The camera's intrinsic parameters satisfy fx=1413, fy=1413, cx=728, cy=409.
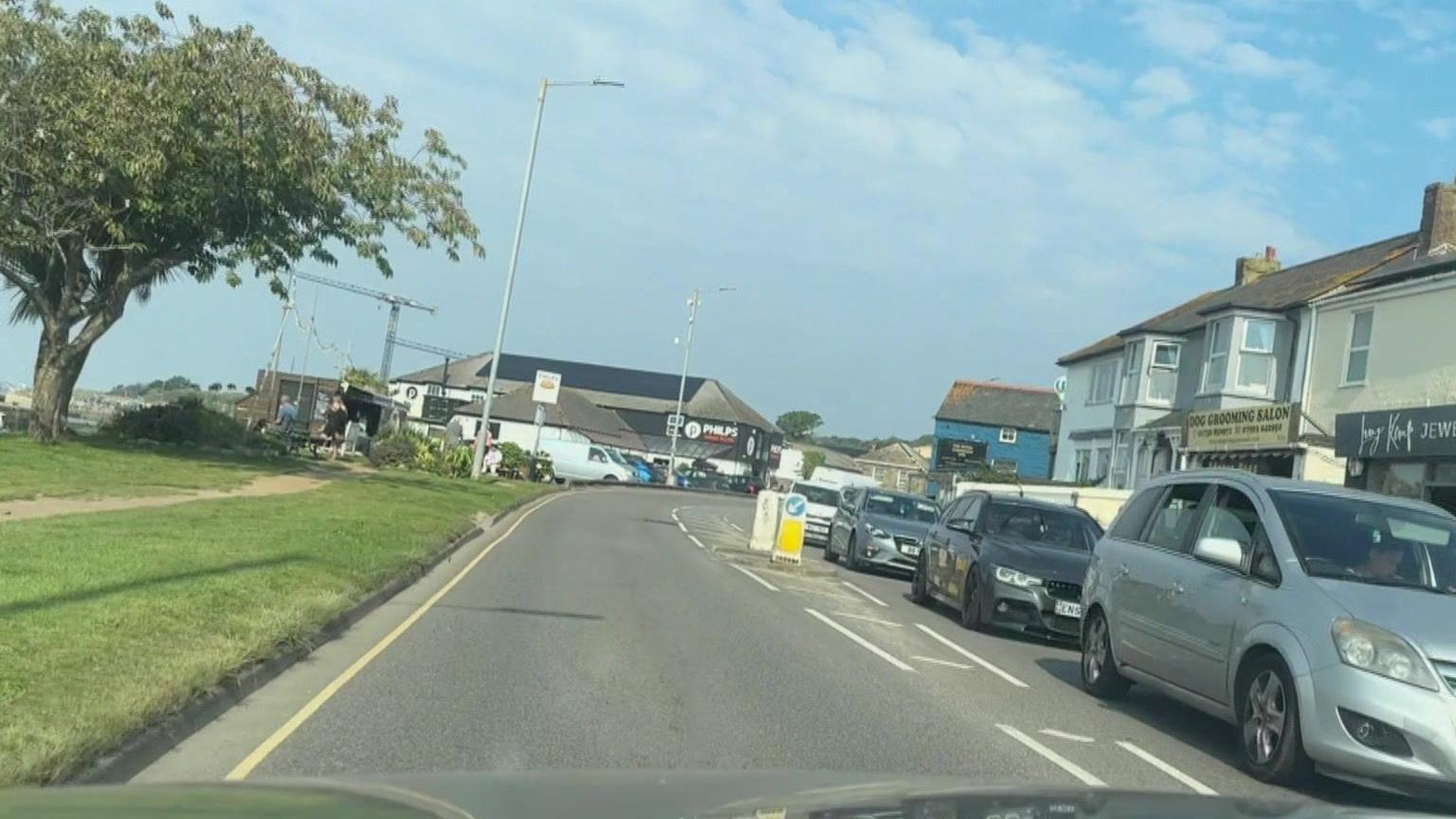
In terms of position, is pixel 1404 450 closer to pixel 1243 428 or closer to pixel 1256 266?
pixel 1243 428

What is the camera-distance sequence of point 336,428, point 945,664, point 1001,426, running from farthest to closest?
point 1001,426 → point 336,428 → point 945,664

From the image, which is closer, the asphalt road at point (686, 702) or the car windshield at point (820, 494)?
the asphalt road at point (686, 702)

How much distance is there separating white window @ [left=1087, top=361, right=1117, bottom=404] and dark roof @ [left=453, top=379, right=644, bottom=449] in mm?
52685

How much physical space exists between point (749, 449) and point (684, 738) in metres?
108

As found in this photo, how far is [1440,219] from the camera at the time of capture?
30.3 meters

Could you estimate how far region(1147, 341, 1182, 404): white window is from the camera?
123 feet

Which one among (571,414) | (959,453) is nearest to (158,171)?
(959,453)

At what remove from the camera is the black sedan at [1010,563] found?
593 inches

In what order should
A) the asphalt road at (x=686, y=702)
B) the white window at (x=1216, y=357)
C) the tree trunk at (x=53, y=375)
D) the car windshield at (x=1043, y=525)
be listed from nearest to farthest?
the asphalt road at (x=686, y=702) → the car windshield at (x=1043, y=525) → the tree trunk at (x=53, y=375) → the white window at (x=1216, y=357)

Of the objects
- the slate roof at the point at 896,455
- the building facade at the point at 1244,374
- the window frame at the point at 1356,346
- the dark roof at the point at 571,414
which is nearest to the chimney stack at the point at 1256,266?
the building facade at the point at 1244,374

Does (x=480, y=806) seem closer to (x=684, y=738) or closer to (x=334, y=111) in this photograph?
(x=684, y=738)

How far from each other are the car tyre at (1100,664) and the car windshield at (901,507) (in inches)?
501

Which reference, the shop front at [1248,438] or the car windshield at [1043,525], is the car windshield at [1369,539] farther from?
the shop front at [1248,438]

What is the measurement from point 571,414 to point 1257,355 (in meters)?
71.5
